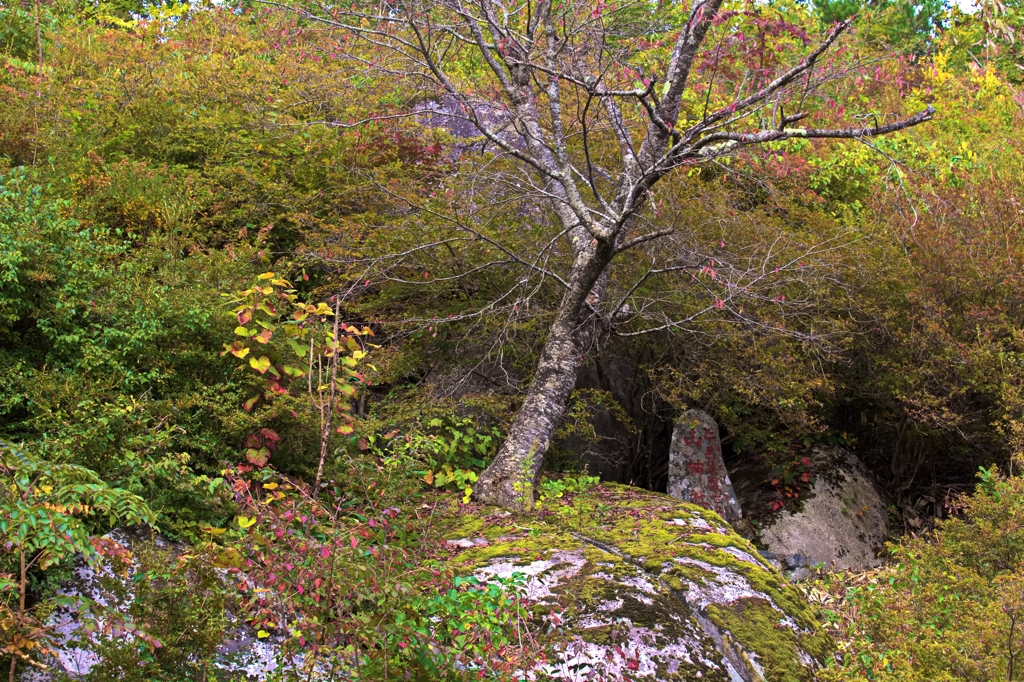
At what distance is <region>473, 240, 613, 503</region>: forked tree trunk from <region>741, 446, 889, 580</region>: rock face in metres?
3.00

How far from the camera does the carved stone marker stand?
307 inches

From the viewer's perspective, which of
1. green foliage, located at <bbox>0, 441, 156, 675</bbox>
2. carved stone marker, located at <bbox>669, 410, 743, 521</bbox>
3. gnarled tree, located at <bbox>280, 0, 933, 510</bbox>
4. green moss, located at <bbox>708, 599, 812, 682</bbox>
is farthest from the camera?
carved stone marker, located at <bbox>669, 410, 743, 521</bbox>

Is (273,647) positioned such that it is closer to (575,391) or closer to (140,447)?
(140,447)

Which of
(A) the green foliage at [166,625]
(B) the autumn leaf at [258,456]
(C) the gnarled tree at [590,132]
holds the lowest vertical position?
(A) the green foliage at [166,625]

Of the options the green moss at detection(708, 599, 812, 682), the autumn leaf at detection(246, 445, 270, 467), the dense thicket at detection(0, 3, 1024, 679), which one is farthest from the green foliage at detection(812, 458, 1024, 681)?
the autumn leaf at detection(246, 445, 270, 467)

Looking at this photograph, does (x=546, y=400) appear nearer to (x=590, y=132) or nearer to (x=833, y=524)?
(x=590, y=132)

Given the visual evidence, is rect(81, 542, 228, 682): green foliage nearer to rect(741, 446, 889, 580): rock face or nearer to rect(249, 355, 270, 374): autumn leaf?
rect(249, 355, 270, 374): autumn leaf

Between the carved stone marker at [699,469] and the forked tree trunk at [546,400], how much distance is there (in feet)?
6.18

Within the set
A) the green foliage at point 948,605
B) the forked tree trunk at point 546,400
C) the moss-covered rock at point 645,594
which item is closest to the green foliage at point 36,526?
the moss-covered rock at point 645,594

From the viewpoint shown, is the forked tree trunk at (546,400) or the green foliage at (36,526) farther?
the forked tree trunk at (546,400)

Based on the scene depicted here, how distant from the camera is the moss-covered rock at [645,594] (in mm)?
4020

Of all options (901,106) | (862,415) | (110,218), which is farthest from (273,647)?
(901,106)

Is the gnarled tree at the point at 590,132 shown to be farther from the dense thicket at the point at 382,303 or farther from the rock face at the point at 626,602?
the rock face at the point at 626,602

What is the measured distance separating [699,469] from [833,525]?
1.61 meters
